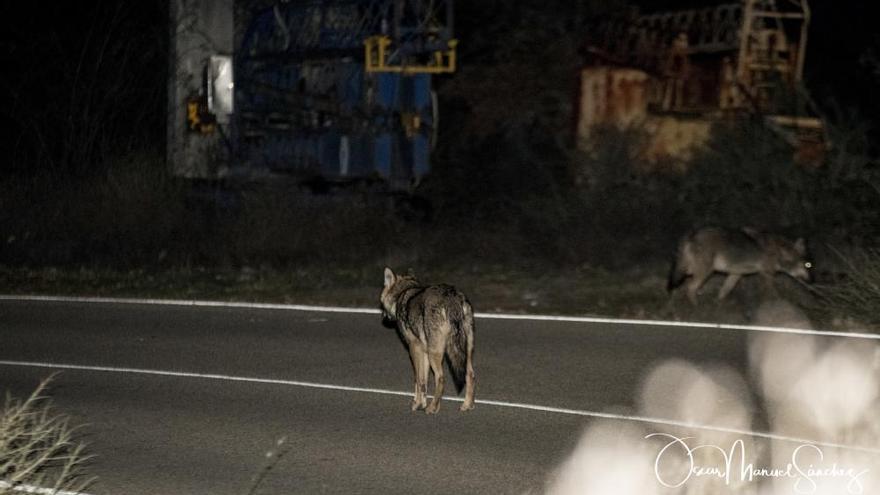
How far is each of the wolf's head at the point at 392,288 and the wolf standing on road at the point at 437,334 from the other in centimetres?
22

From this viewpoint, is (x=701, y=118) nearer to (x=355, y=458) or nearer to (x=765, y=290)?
(x=765, y=290)

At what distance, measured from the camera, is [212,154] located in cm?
2942

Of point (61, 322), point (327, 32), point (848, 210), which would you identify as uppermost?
point (327, 32)

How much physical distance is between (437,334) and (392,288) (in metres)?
1.30

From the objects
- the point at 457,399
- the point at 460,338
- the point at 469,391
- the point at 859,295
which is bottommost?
the point at 457,399

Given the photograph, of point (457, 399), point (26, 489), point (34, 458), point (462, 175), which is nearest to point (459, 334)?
point (457, 399)

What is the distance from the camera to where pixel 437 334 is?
1077 centimetres

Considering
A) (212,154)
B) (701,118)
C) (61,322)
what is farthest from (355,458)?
(212,154)

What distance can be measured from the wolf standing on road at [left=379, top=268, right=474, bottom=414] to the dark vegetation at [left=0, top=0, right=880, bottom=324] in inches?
375

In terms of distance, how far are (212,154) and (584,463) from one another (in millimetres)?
21115

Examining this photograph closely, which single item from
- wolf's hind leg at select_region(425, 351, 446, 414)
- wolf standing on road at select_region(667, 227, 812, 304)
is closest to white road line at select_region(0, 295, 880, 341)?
wolf standing on road at select_region(667, 227, 812, 304)

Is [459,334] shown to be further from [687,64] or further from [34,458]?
[687,64]

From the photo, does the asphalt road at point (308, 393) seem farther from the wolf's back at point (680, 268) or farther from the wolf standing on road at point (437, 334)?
the wolf's back at point (680, 268)

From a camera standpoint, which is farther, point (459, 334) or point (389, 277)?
point (389, 277)
